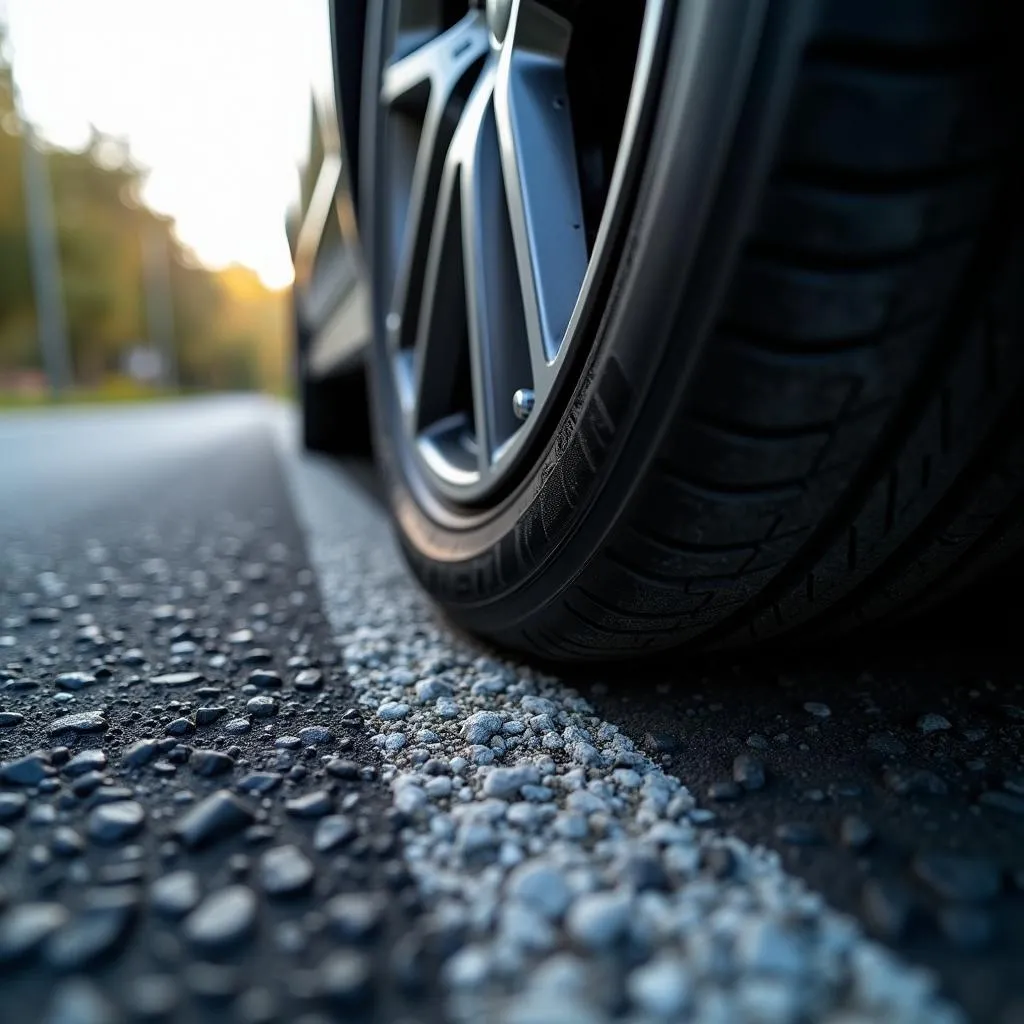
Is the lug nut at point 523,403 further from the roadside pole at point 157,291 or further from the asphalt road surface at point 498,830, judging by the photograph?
the roadside pole at point 157,291

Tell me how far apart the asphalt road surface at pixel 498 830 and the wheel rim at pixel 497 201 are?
41 centimetres

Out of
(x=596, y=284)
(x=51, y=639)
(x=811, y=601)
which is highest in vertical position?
(x=596, y=284)

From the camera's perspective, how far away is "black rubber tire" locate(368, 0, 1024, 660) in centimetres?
58

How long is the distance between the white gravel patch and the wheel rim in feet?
1.22

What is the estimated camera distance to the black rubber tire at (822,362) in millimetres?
579

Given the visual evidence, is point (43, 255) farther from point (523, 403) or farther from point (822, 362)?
point (822, 362)

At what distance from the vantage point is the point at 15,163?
22.0m

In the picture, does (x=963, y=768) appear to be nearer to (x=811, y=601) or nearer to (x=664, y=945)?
(x=811, y=601)

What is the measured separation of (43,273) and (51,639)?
19073 mm

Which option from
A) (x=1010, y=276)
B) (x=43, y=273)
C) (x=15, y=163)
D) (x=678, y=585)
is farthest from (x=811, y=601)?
(x=15, y=163)

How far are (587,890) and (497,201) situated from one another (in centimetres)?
100

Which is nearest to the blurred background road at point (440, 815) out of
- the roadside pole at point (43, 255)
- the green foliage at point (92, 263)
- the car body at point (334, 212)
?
the car body at point (334, 212)

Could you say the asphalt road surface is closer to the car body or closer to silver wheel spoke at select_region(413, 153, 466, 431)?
silver wheel spoke at select_region(413, 153, 466, 431)

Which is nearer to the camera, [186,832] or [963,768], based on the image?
[186,832]
